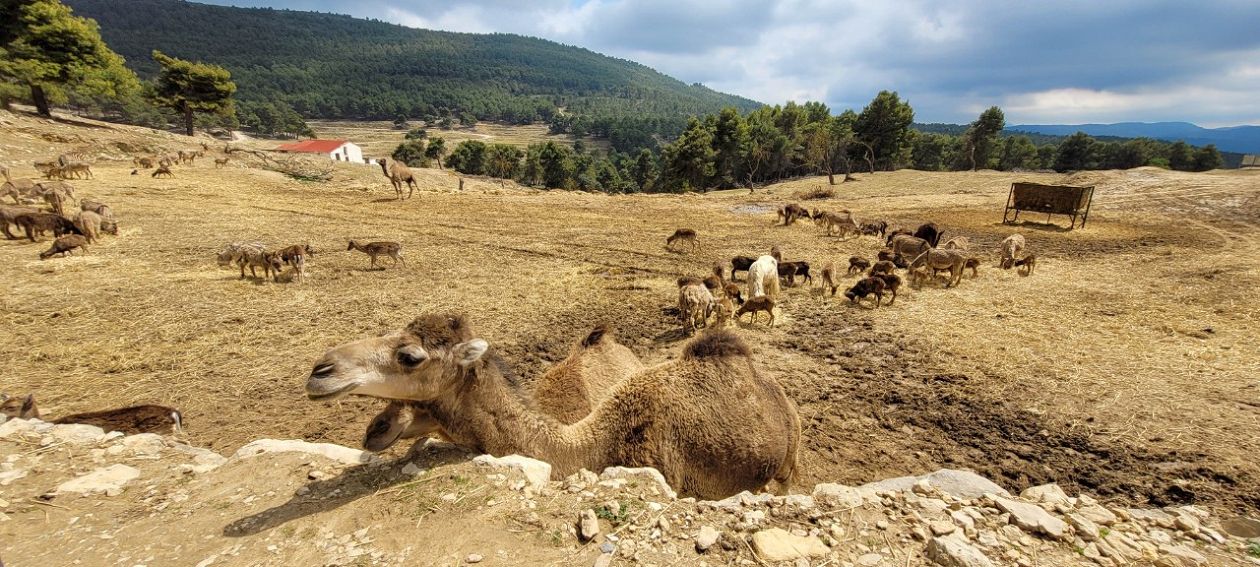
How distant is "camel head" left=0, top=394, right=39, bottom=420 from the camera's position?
604 centimetres

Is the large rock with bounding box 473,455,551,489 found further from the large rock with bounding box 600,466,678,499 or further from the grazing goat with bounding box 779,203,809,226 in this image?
the grazing goat with bounding box 779,203,809,226

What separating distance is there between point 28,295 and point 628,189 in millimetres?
90269

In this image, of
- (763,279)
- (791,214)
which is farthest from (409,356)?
(791,214)

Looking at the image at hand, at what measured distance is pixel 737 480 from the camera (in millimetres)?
4824

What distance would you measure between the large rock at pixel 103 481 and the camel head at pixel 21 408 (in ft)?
11.9

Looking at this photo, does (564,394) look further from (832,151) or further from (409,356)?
(832,151)

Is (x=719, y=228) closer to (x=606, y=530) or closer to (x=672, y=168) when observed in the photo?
(x=606, y=530)

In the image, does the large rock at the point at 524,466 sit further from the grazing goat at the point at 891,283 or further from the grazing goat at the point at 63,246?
the grazing goat at the point at 63,246

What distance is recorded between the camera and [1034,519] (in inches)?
130

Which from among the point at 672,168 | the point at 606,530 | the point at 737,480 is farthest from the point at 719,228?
the point at 672,168

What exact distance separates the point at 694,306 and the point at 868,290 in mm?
4949

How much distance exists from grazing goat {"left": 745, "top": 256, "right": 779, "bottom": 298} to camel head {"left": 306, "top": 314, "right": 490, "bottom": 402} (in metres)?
10.0

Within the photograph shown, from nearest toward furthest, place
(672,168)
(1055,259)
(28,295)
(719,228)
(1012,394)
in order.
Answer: (1012,394)
(28,295)
(1055,259)
(719,228)
(672,168)

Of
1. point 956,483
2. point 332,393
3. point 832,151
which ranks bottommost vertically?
point 956,483
